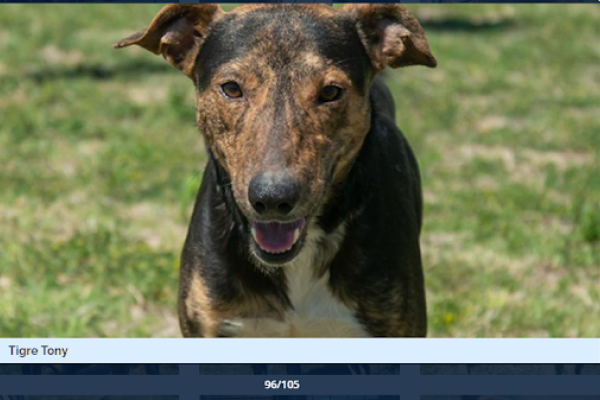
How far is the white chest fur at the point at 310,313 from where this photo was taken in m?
3.79

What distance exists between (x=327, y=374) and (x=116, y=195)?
431 centimetres

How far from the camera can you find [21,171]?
289 inches

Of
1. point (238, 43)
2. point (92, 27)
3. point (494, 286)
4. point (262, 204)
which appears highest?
point (238, 43)

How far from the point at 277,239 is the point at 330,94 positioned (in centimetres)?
59

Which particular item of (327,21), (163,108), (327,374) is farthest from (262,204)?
(163,108)

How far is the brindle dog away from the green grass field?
4.43ft

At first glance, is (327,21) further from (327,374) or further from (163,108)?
(163,108)

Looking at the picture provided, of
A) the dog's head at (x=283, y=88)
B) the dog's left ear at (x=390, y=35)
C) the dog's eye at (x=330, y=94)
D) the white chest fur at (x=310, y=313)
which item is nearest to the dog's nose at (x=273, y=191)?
the dog's head at (x=283, y=88)

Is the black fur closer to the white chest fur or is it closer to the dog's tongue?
the white chest fur

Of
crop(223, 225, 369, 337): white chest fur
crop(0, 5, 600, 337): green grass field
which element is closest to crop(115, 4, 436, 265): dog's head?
crop(223, 225, 369, 337): white chest fur

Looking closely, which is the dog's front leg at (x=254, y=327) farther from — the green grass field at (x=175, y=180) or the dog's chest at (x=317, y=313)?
the green grass field at (x=175, y=180)

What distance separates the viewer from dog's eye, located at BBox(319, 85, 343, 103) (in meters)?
3.46
